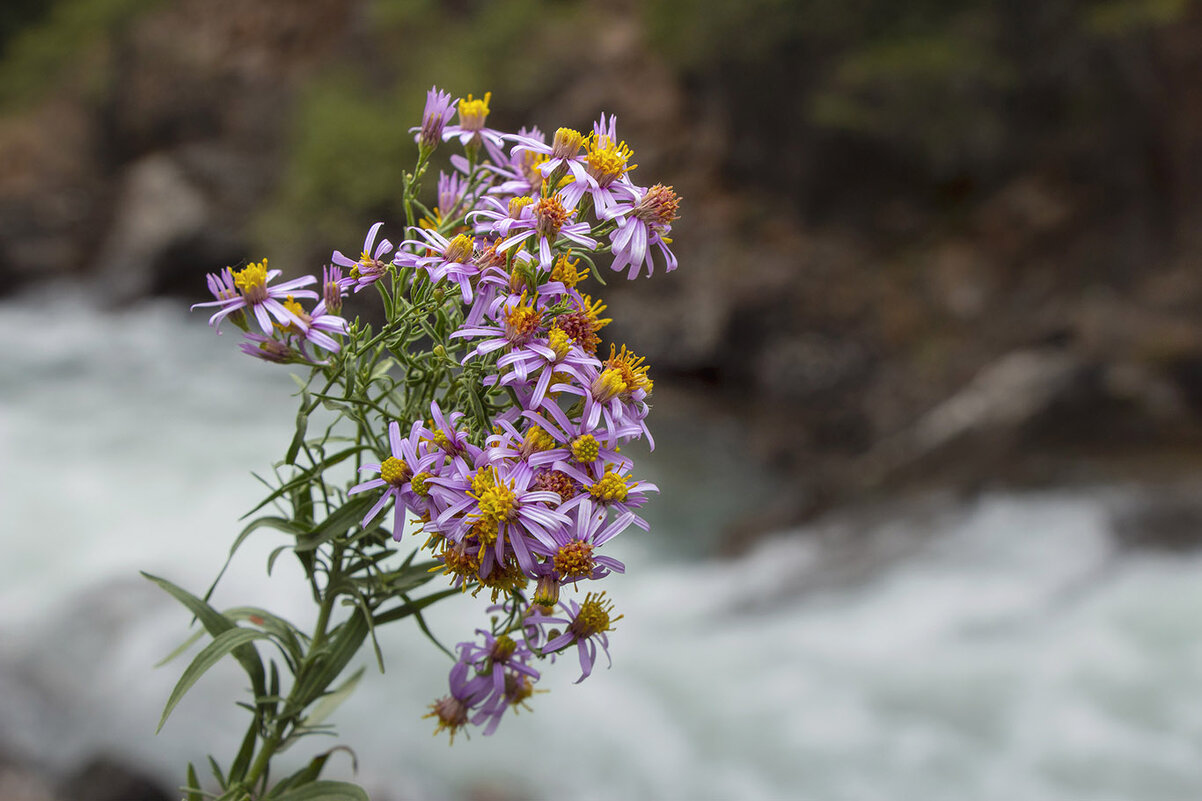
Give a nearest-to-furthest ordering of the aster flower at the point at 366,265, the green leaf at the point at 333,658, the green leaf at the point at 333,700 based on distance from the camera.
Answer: the aster flower at the point at 366,265
the green leaf at the point at 333,658
the green leaf at the point at 333,700

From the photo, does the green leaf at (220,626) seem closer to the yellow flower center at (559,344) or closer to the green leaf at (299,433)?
the green leaf at (299,433)

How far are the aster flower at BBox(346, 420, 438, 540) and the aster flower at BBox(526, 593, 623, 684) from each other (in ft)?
0.58

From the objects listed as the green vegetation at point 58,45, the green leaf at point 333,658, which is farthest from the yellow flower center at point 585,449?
the green vegetation at point 58,45

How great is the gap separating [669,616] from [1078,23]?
4.54 meters

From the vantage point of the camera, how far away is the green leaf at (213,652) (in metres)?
0.96

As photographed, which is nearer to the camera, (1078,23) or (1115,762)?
(1115,762)

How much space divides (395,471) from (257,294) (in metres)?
0.26

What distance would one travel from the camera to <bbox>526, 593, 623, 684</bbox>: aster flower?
0.94 meters

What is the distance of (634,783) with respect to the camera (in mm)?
3359

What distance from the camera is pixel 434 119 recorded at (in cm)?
105

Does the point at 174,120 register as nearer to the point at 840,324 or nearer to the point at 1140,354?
the point at 840,324

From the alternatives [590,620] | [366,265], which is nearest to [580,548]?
[590,620]

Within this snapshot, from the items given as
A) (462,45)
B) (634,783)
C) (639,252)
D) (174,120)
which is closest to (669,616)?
(634,783)

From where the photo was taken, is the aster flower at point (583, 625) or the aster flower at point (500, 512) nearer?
the aster flower at point (500, 512)
